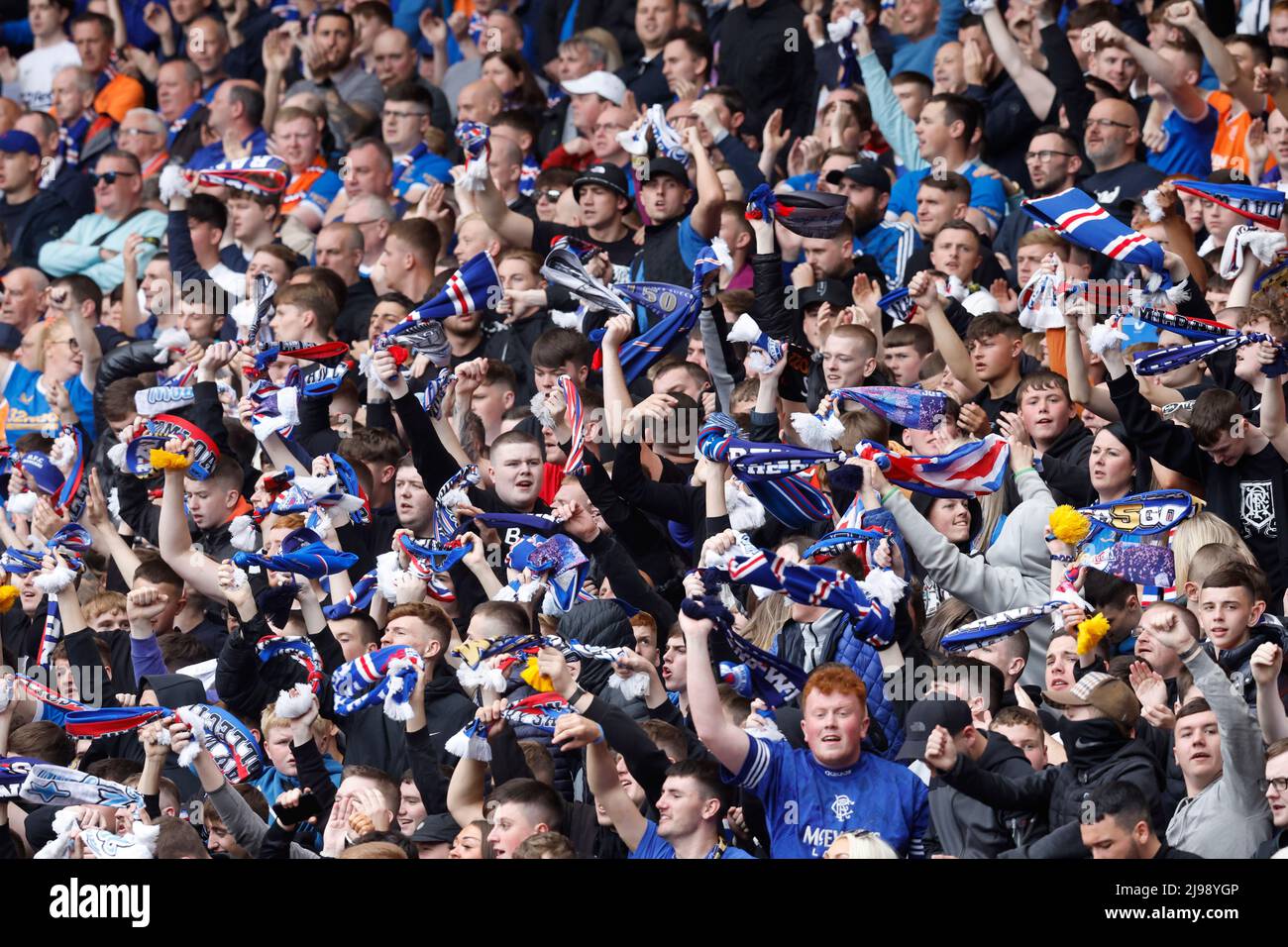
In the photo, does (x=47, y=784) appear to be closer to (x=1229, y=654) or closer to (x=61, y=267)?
(x=1229, y=654)

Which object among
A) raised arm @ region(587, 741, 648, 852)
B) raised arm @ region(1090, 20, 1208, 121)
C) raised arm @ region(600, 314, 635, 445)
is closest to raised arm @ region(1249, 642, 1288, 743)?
raised arm @ region(587, 741, 648, 852)

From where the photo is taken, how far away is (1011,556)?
27.3 ft

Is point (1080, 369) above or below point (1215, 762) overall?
above

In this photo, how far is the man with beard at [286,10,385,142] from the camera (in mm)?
13375

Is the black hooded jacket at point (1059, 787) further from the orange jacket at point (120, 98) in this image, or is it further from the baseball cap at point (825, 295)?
the orange jacket at point (120, 98)

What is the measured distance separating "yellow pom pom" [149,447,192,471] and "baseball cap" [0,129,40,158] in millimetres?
4786

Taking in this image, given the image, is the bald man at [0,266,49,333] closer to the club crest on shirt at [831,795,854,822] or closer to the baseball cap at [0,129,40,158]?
the baseball cap at [0,129,40,158]

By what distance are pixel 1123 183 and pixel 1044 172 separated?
0.34 m

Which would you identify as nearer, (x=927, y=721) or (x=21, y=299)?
(x=927, y=721)

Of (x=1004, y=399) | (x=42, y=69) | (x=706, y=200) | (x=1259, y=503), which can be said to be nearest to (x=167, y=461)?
(x=706, y=200)

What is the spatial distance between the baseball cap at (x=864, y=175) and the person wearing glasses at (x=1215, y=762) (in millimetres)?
4058

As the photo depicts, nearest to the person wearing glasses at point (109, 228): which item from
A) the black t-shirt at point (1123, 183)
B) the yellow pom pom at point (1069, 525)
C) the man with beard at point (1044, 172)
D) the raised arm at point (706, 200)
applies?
the raised arm at point (706, 200)

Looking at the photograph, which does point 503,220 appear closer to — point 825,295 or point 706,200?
point 706,200

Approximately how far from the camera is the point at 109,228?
13016 millimetres
